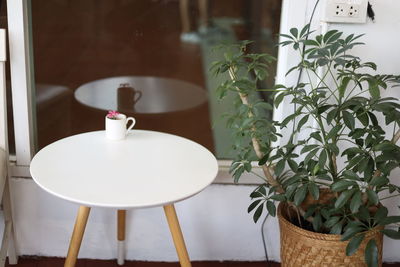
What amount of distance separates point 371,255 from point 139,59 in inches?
44.8

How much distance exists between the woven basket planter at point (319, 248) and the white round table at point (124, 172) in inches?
14.1

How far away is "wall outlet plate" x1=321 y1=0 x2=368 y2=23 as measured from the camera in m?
1.99

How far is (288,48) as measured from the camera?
6.89ft

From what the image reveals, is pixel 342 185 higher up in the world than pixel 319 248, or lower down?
higher up

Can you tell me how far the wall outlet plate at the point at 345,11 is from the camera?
1994 mm

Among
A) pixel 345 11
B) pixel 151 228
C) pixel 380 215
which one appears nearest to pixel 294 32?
pixel 345 11

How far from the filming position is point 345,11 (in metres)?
2.00

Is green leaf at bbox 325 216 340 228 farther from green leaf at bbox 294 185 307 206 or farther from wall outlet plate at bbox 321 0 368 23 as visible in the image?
wall outlet plate at bbox 321 0 368 23

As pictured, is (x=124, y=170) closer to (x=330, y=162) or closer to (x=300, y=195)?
(x=300, y=195)

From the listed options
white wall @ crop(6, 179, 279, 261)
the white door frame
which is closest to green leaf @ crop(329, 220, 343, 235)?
white wall @ crop(6, 179, 279, 261)

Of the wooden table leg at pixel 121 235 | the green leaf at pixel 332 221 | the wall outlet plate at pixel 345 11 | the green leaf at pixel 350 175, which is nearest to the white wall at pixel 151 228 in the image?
the wooden table leg at pixel 121 235

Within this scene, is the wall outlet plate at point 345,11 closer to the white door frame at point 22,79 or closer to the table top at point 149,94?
the table top at point 149,94

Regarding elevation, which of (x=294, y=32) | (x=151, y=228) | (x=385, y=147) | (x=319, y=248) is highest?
(x=294, y=32)

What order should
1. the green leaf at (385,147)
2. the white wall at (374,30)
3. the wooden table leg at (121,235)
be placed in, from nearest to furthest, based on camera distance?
the green leaf at (385,147) < the white wall at (374,30) < the wooden table leg at (121,235)
